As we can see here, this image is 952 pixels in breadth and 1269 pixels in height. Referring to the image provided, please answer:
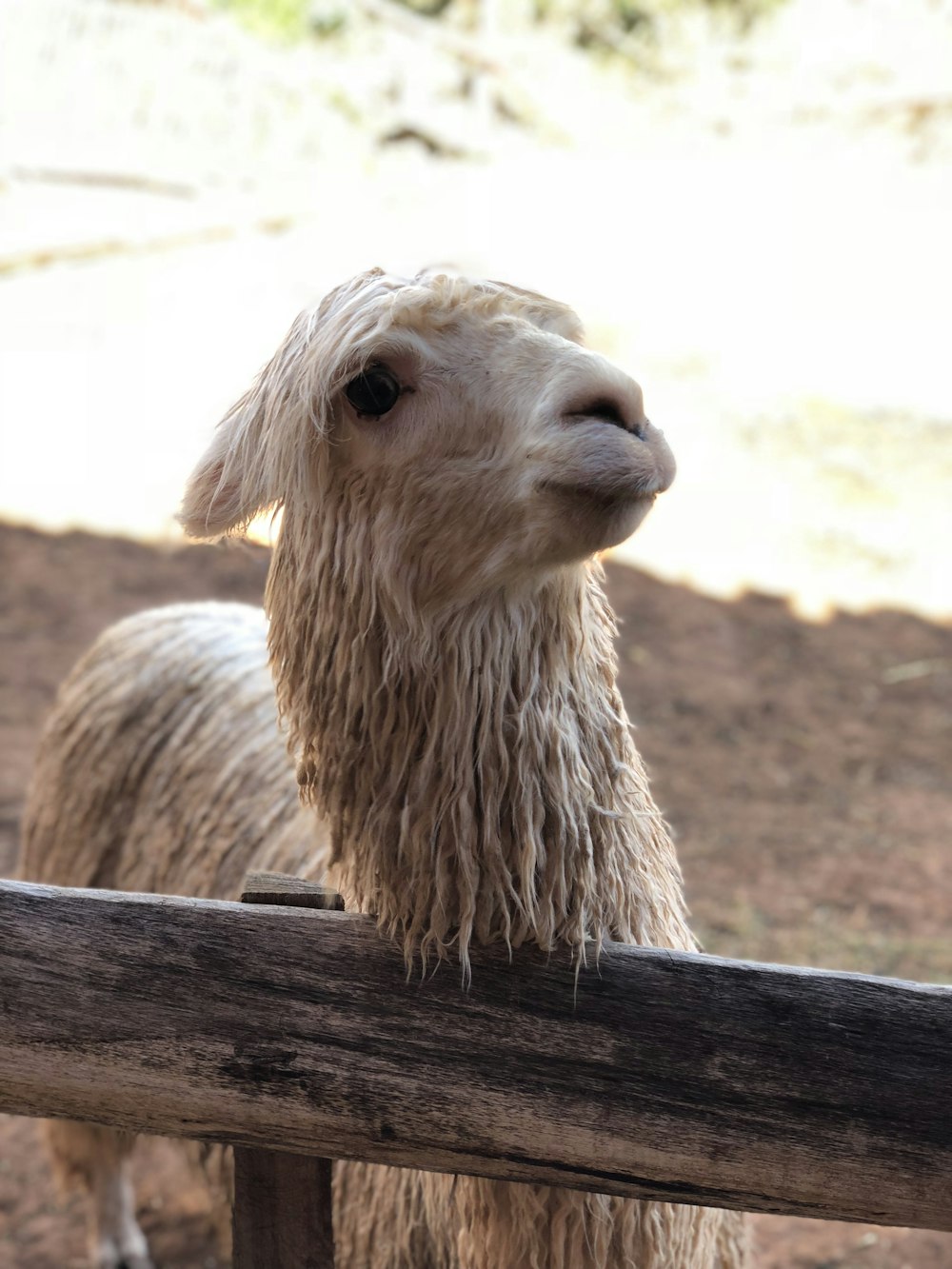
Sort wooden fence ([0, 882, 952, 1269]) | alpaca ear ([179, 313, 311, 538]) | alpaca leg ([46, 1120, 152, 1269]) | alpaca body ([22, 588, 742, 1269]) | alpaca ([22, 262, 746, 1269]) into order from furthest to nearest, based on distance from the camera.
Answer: alpaca leg ([46, 1120, 152, 1269]) < alpaca body ([22, 588, 742, 1269]) < alpaca ear ([179, 313, 311, 538]) < alpaca ([22, 262, 746, 1269]) < wooden fence ([0, 882, 952, 1269])

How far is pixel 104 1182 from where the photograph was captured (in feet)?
9.55

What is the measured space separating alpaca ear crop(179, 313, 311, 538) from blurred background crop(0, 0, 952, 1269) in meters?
0.30

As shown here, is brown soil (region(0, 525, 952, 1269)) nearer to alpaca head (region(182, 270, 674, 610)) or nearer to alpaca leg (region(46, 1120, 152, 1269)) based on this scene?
A: alpaca leg (region(46, 1120, 152, 1269))

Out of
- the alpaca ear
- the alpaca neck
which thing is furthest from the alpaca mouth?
the alpaca ear

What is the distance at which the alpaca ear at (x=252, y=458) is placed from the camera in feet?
5.45

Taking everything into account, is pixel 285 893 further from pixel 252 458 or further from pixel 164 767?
pixel 164 767

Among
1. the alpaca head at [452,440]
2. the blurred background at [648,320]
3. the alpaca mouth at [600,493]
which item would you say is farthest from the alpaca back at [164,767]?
the alpaca mouth at [600,493]

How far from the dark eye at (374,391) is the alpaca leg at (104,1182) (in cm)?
191

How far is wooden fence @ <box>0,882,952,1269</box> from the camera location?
52.1 inches

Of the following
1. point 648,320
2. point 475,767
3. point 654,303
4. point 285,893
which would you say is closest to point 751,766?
point 475,767

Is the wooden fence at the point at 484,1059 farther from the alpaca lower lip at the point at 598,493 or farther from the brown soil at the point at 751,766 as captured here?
the brown soil at the point at 751,766

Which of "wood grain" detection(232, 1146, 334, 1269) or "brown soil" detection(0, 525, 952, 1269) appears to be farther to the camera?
"brown soil" detection(0, 525, 952, 1269)

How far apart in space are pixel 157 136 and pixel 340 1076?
1026 centimetres

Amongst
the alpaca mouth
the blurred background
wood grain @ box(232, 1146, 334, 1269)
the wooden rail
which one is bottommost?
wood grain @ box(232, 1146, 334, 1269)
